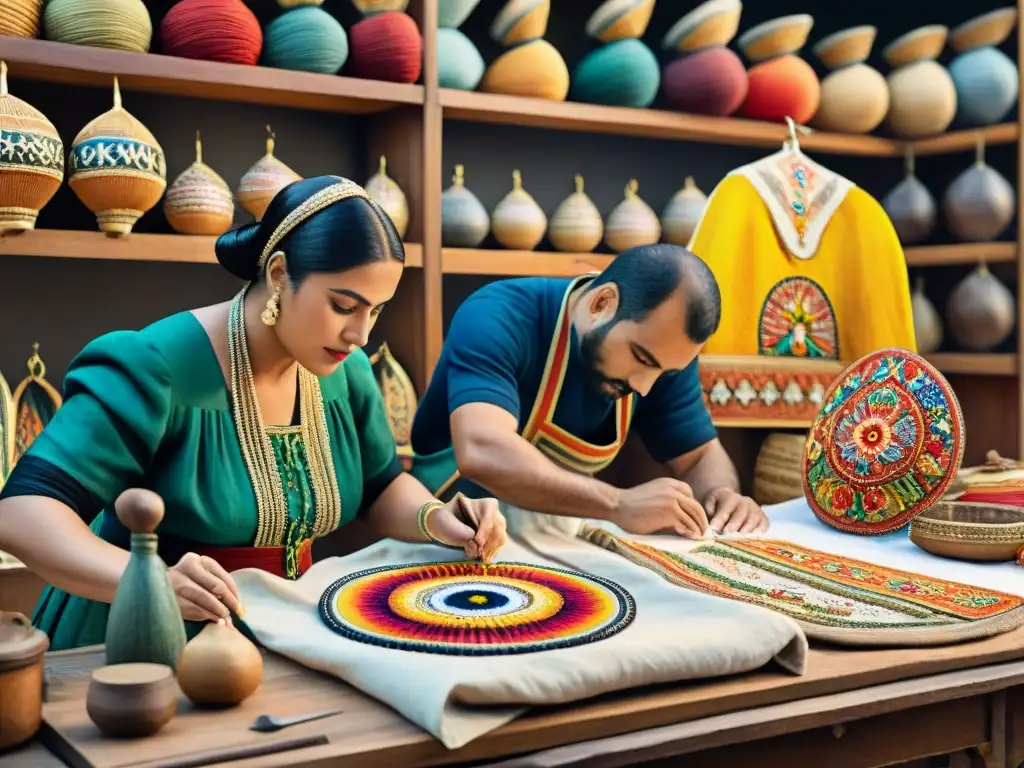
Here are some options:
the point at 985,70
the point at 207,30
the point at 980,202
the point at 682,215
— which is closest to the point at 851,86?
the point at 985,70

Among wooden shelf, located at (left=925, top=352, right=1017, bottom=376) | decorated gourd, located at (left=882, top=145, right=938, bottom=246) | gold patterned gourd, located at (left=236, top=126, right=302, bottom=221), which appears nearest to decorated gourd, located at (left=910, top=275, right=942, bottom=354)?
wooden shelf, located at (left=925, top=352, right=1017, bottom=376)

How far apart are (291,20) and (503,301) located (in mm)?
984

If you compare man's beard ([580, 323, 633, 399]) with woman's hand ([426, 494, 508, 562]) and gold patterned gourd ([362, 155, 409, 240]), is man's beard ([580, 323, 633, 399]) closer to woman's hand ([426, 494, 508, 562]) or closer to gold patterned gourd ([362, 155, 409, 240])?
woman's hand ([426, 494, 508, 562])

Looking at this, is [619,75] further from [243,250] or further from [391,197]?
[243,250]

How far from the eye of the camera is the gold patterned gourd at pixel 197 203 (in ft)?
8.45

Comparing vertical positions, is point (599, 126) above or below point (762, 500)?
above

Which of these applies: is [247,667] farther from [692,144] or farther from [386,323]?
[692,144]

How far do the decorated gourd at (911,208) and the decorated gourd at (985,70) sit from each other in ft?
0.73

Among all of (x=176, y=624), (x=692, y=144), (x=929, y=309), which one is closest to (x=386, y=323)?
(x=692, y=144)

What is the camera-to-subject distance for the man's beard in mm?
2029

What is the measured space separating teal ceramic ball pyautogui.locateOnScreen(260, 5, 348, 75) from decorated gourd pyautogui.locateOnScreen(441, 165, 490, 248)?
0.46 meters

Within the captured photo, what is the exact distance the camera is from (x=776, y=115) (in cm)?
326

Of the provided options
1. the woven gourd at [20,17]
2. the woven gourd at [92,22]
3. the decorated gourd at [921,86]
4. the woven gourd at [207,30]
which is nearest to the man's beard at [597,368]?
the woven gourd at [207,30]

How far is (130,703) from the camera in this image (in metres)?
0.96
